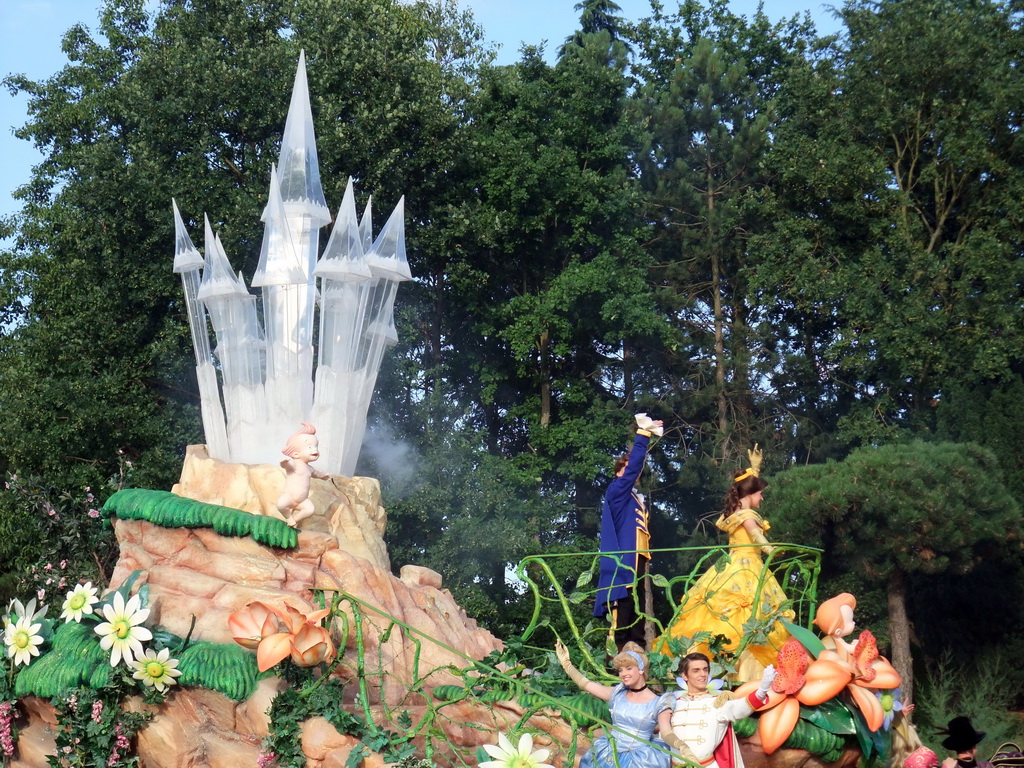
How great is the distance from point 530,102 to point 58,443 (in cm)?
828

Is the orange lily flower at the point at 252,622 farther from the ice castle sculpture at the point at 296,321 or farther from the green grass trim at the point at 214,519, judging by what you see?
the ice castle sculpture at the point at 296,321

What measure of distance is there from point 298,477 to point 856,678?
12.7ft

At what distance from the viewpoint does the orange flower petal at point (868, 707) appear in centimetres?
708

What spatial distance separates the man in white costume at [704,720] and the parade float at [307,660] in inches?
16.1

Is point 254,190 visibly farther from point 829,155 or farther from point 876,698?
point 876,698

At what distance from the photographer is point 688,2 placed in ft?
64.5

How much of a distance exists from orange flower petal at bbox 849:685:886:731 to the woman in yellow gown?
717 mm

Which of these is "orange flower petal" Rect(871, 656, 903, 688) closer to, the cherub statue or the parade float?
the parade float

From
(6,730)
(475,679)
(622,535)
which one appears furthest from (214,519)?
(622,535)

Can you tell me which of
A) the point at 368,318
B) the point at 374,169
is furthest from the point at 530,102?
the point at 368,318

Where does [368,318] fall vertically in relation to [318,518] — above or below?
above

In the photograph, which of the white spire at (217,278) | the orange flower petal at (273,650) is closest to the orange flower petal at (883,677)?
the orange flower petal at (273,650)

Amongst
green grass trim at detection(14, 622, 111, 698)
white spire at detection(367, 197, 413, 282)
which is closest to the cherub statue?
green grass trim at detection(14, 622, 111, 698)

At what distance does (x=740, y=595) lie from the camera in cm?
820
